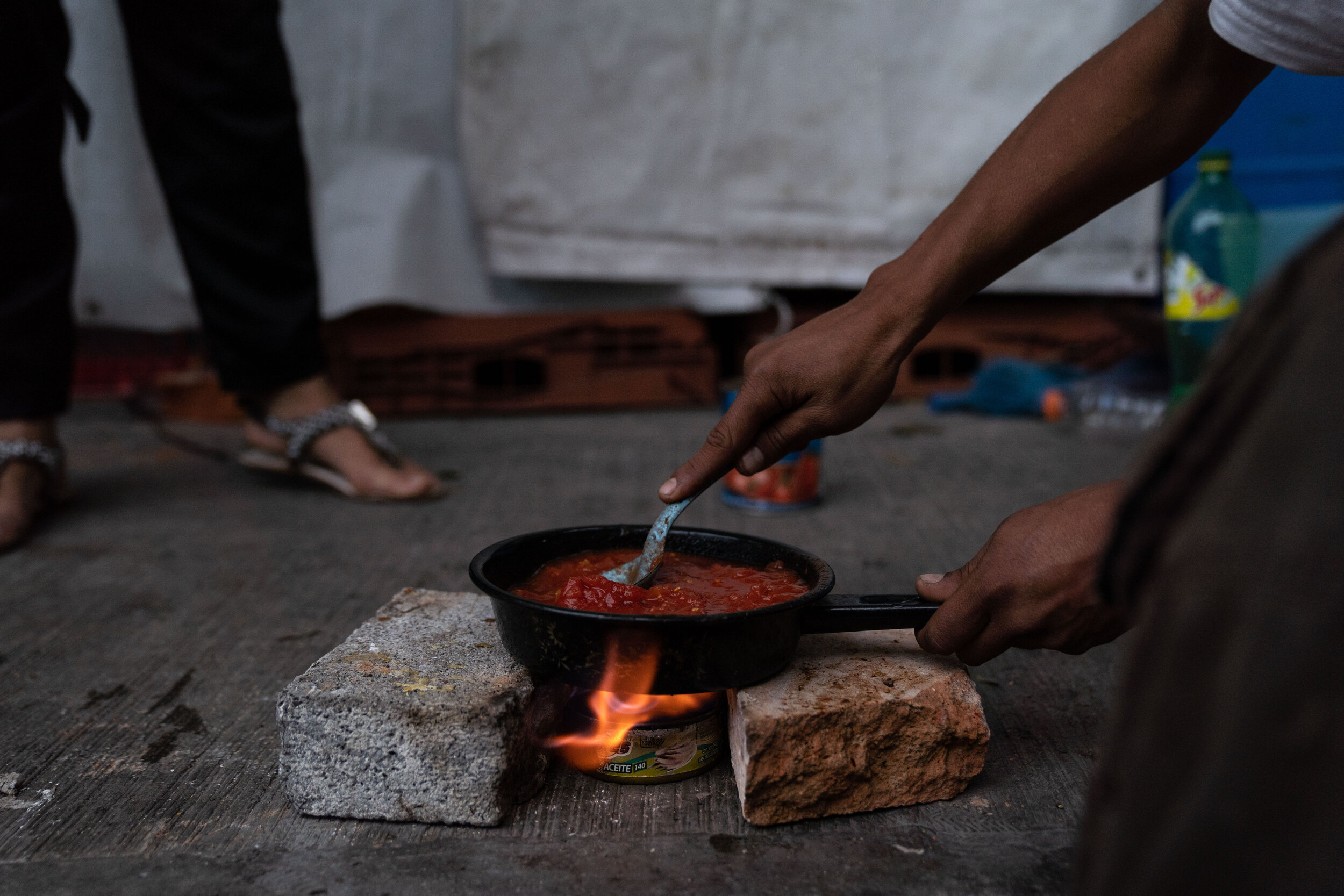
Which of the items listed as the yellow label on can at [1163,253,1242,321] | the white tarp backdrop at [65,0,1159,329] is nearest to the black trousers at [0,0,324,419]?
the white tarp backdrop at [65,0,1159,329]

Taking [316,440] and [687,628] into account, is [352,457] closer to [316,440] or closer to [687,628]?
[316,440]

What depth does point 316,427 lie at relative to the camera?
2268 mm

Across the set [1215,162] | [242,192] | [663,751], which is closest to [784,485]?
[663,751]

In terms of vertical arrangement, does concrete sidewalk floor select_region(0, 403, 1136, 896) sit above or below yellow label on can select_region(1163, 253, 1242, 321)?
below

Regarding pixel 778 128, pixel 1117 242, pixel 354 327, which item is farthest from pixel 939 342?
pixel 354 327

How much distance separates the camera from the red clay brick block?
3.26 ft

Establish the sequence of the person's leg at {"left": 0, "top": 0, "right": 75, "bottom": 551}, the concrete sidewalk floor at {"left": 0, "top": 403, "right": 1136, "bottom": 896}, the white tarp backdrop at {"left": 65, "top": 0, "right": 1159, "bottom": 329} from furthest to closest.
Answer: the white tarp backdrop at {"left": 65, "top": 0, "right": 1159, "bottom": 329} < the person's leg at {"left": 0, "top": 0, "right": 75, "bottom": 551} < the concrete sidewalk floor at {"left": 0, "top": 403, "right": 1136, "bottom": 896}

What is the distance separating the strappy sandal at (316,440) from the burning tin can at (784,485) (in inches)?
29.6

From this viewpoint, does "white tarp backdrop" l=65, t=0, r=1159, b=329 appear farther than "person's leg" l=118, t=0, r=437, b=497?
Yes

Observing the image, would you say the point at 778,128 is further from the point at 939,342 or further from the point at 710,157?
the point at 939,342

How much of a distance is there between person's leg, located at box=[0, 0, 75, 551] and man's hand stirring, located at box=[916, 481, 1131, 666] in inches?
74.7

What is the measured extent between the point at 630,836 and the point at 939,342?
298 centimetres

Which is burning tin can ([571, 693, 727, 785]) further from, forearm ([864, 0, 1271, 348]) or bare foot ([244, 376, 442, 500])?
bare foot ([244, 376, 442, 500])

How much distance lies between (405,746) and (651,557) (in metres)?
0.35
